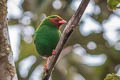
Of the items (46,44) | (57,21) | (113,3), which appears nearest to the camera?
(113,3)

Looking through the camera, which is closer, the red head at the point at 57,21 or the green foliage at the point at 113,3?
the green foliage at the point at 113,3

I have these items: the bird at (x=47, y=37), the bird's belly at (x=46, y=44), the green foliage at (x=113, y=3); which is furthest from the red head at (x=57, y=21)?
the green foliage at (x=113, y=3)

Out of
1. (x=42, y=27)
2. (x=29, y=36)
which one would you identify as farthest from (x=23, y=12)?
(x=42, y=27)

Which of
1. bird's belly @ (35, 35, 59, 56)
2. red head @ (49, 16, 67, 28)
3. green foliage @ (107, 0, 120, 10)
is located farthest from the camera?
red head @ (49, 16, 67, 28)

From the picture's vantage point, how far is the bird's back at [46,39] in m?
4.41

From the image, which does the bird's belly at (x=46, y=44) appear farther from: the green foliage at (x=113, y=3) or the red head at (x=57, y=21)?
the green foliage at (x=113, y=3)

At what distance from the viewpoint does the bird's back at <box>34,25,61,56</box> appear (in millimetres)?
4406

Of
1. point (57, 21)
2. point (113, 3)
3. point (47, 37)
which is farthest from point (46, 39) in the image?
point (113, 3)

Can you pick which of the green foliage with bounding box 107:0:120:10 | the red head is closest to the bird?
the red head

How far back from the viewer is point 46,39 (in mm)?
4500

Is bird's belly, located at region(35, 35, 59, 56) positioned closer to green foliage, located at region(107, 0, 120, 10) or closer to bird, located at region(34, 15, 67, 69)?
bird, located at region(34, 15, 67, 69)

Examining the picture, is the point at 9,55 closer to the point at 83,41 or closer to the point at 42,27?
the point at 42,27

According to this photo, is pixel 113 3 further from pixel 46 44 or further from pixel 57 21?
pixel 57 21

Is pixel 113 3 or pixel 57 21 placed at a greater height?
pixel 113 3
